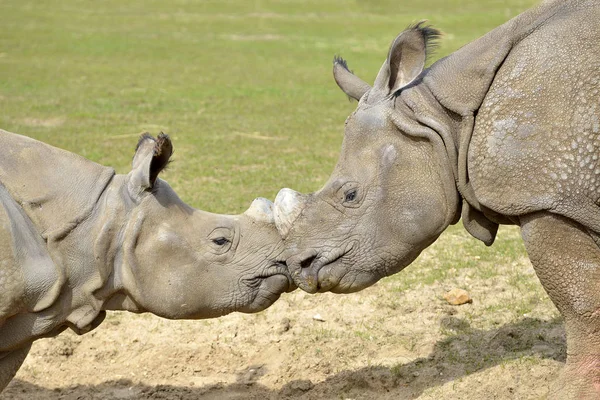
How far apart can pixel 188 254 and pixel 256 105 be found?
12301 millimetres

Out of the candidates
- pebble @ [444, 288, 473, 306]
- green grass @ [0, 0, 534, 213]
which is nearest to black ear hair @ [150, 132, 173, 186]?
green grass @ [0, 0, 534, 213]

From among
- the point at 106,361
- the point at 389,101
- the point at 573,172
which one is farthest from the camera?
the point at 106,361

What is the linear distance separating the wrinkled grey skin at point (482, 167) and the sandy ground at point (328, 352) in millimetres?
1007

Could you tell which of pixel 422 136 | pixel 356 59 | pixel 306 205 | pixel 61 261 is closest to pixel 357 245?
pixel 306 205

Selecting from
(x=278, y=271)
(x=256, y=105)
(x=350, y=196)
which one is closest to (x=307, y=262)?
(x=278, y=271)

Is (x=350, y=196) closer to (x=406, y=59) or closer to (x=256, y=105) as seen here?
(x=406, y=59)

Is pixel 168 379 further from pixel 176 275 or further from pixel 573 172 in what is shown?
pixel 573 172

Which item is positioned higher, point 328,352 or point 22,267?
point 22,267

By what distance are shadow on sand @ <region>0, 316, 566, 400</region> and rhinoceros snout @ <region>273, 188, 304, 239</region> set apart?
1404 mm

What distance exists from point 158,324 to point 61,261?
91.5 inches

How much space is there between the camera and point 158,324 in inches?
286

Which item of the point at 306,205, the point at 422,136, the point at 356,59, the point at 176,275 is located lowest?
the point at 356,59

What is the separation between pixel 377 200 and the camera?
17.5 feet

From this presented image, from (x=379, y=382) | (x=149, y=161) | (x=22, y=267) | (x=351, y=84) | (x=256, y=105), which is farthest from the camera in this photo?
(x=256, y=105)
